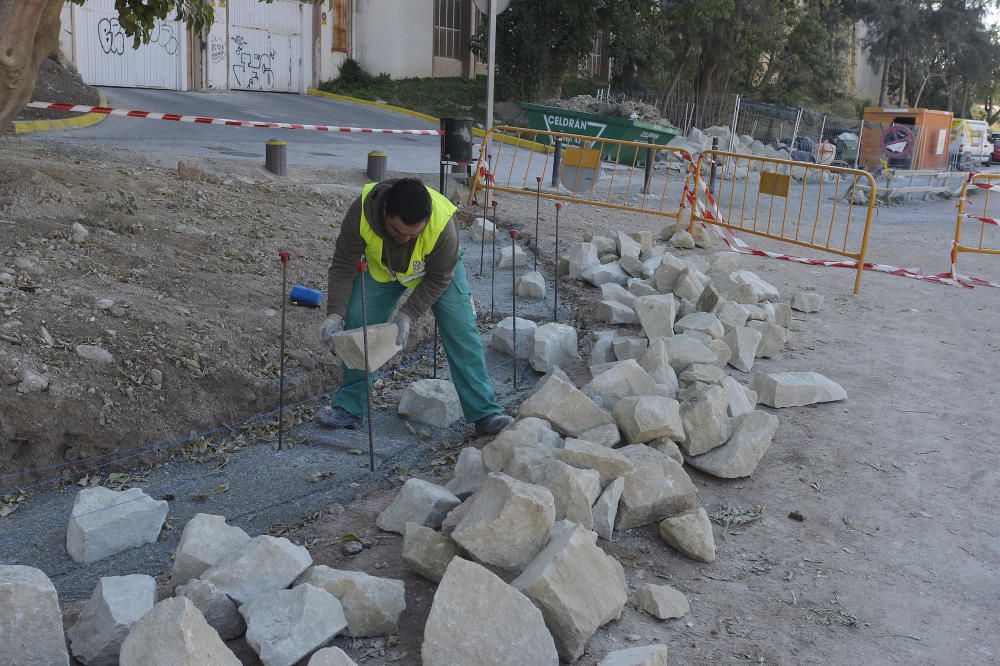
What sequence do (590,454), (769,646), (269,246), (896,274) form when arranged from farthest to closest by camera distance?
1. (896,274)
2. (269,246)
3. (590,454)
4. (769,646)

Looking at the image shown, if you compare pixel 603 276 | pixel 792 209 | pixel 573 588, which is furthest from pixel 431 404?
pixel 792 209

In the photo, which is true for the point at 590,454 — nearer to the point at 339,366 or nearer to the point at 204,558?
the point at 204,558

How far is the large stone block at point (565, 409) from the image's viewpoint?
4.17m

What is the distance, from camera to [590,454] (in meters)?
3.66

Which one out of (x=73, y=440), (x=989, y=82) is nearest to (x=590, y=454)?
(x=73, y=440)

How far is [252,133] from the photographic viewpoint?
48.4 ft

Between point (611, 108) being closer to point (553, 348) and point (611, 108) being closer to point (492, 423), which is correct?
point (553, 348)

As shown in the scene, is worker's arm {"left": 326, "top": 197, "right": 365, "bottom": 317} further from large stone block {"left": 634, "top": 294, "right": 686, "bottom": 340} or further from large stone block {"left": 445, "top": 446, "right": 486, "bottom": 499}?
large stone block {"left": 634, "top": 294, "right": 686, "bottom": 340}

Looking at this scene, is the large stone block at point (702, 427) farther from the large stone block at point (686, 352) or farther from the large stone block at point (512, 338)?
the large stone block at point (512, 338)

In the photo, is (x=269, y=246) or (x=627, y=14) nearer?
(x=269, y=246)

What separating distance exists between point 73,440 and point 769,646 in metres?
3.20

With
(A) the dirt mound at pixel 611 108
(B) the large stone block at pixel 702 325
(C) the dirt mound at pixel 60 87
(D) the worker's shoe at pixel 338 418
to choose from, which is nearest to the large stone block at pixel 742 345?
(B) the large stone block at pixel 702 325

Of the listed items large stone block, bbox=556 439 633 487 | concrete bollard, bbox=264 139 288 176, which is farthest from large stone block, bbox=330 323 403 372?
concrete bollard, bbox=264 139 288 176

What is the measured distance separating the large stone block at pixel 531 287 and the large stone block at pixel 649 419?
299 centimetres
